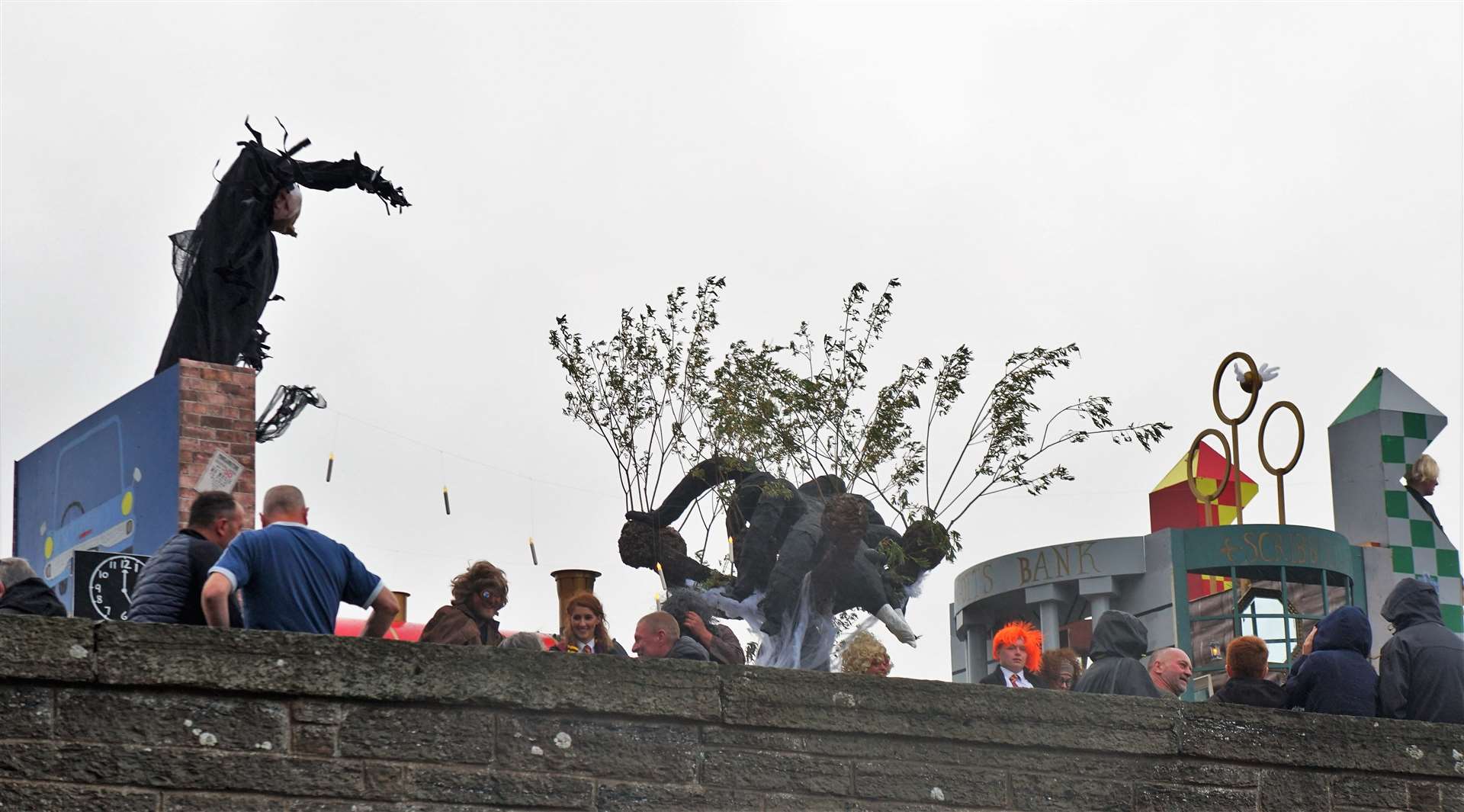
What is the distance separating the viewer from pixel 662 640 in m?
8.82

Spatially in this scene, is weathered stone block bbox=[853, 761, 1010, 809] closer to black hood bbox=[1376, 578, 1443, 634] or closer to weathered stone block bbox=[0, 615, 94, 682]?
black hood bbox=[1376, 578, 1443, 634]

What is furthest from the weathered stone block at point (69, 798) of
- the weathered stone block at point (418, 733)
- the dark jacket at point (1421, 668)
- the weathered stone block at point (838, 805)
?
the dark jacket at point (1421, 668)

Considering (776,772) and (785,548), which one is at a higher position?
(785,548)

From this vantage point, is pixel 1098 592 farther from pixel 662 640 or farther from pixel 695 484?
pixel 662 640

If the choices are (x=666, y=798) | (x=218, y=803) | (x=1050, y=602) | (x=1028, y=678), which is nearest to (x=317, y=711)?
(x=218, y=803)

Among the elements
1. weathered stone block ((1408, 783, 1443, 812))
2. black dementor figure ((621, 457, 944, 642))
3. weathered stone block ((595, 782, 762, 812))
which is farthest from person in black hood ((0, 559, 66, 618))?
black dementor figure ((621, 457, 944, 642))

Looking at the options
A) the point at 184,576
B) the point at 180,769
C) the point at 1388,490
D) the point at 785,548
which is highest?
the point at 1388,490

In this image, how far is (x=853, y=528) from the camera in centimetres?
1170

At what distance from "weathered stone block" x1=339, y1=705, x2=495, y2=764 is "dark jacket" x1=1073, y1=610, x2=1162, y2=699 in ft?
9.88

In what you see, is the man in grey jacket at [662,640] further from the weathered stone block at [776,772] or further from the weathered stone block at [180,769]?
the weathered stone block at [180,769]

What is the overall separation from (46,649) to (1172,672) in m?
5.06

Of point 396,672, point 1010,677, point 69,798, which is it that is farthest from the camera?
point 1010,677

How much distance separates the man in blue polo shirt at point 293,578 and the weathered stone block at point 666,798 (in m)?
0.96

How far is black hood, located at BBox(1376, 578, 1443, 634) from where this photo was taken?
851 cm
